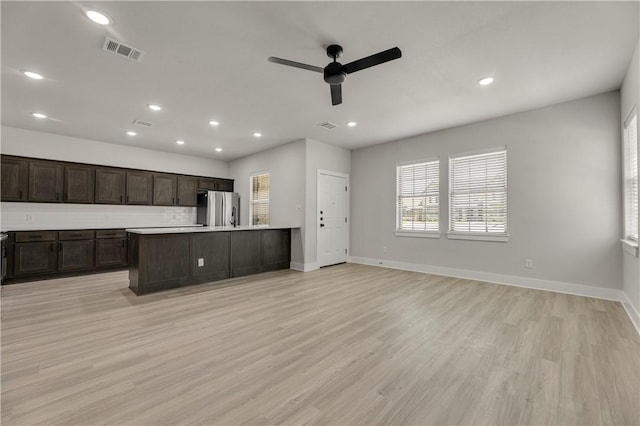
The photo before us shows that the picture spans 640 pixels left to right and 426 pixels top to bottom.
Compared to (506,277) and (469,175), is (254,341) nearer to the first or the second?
(506,277)

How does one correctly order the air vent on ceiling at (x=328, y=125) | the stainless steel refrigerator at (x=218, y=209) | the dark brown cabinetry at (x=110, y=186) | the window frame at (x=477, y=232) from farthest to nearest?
1. the stainless steel refrigerator at (x=218, y=209)
2. the dark brown cabinetry at (x=110, y=186)
3. the air vent on ceiling at (x=328, y=125)
4. the window frame at (x=477, y=232)

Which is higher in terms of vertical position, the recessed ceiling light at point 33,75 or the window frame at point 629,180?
the recessed ceiling light at point 33,75

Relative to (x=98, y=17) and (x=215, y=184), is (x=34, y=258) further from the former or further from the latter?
(x=98, y=17)

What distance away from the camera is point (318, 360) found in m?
2.20

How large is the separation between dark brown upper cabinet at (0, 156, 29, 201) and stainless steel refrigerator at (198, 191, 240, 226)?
3148 mm

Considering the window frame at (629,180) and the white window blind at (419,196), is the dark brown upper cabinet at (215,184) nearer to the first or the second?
the white window blind at (419,196)

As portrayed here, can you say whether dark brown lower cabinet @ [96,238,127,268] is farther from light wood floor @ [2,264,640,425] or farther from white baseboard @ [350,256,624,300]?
white baseboard @ [350,256,624,300]

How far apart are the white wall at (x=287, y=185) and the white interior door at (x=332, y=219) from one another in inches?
17.0

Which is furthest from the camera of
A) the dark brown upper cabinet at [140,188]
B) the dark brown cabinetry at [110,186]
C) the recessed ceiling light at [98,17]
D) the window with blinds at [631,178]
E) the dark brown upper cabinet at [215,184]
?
the dark brown upper cabinet at [215,184]

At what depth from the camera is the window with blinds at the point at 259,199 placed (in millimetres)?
6996

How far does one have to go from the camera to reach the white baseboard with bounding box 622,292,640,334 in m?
2.84

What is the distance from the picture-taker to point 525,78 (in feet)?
11.1

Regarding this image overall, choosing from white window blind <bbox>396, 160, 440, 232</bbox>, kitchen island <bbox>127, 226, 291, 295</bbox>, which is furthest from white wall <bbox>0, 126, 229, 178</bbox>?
white window blind <bbox>396, 160, 440, 232</bbox>

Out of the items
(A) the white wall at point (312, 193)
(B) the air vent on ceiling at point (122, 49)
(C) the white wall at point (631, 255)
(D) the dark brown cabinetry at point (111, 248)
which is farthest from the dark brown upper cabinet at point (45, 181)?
(C) the white wall at point (631, 255)
